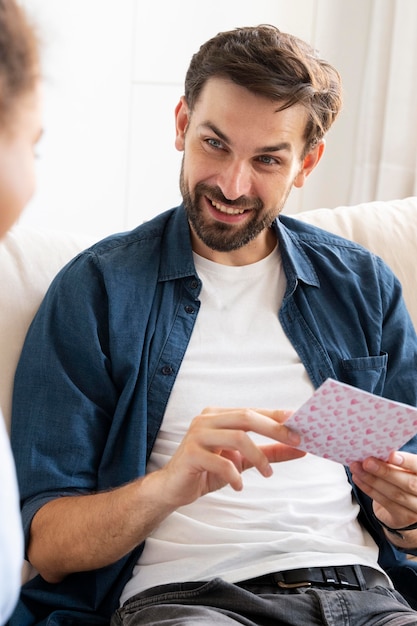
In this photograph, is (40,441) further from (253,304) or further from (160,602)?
(253,304)

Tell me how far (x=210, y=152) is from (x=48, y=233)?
0.35m

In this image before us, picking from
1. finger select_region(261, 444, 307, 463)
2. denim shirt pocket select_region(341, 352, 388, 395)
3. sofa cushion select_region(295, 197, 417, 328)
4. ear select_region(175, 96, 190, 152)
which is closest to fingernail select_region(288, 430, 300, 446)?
finger select_region(261, 444, 307, 463)

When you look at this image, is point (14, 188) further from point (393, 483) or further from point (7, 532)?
point (393, 483)

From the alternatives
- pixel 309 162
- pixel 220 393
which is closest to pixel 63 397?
pixel 220 393

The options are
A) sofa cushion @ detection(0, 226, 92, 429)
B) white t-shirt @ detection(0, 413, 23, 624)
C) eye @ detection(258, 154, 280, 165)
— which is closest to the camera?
white t-shirt @ detection(0, 413, 23, 624)

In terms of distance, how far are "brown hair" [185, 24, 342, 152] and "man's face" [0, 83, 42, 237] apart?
0.87 meters

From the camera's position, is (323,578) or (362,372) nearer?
(323,578)

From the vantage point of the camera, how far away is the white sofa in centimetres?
167

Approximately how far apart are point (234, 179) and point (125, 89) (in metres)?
1.26

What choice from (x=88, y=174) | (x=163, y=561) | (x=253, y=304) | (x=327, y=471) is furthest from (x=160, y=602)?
(x=88, y=174)

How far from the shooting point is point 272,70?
1.71 meters

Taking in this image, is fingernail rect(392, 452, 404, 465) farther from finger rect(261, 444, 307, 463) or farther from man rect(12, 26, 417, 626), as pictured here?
finger rect(261, 444, 307, 463)

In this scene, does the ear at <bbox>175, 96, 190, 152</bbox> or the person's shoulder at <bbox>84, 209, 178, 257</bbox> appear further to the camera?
the ear at <bbox>175, 96, 190, 152</bbox>

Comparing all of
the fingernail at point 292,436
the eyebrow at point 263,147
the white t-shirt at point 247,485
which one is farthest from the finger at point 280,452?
the eyebrow at point 263,147
